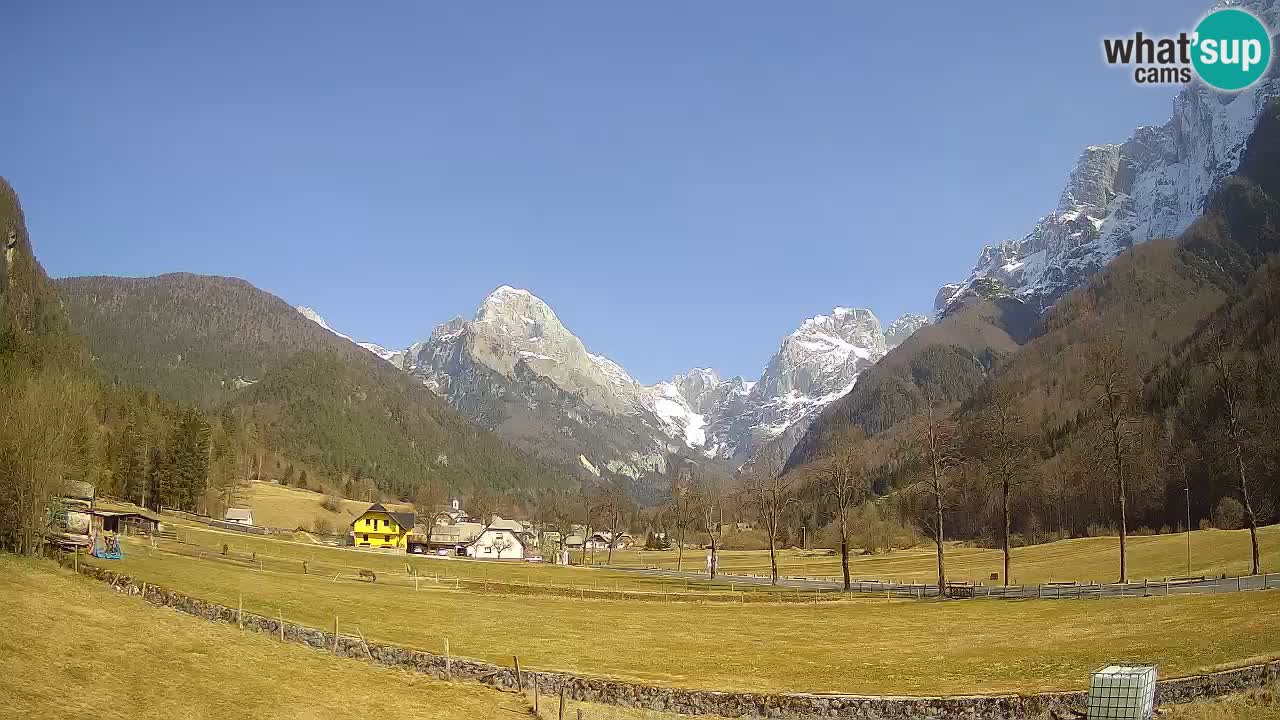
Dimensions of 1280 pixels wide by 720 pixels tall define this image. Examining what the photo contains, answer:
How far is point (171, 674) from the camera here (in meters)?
33.1

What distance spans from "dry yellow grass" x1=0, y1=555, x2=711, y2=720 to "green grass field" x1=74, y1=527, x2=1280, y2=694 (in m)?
5.89

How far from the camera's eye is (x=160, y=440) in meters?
151

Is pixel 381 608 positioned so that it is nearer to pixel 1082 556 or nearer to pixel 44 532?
pixel 44 532

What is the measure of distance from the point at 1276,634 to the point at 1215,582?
30.1 metres

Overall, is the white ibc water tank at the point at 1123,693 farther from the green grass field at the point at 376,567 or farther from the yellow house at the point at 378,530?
the yellow house at the point at 378,530

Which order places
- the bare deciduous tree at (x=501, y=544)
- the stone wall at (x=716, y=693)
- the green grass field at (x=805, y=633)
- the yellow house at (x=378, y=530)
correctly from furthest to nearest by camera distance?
the bare deciduous tree at (x=501, y=544) → the yellow house at (x=378, y=530) → the green grass field at (x=805, y=633) → the stone wall at (x=716, y=693)

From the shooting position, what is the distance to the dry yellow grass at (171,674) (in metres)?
29.1

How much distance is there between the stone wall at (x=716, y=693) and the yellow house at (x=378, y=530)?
142627mm

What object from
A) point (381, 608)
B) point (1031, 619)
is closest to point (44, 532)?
point (381, 608)

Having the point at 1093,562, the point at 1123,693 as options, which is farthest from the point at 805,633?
the point at 1093,562

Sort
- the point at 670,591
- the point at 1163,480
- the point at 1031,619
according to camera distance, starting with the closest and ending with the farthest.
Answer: the point at 1031,619 < the point at 670,591 < the point at 1163,480

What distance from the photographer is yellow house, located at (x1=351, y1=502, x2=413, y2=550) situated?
7274 inches

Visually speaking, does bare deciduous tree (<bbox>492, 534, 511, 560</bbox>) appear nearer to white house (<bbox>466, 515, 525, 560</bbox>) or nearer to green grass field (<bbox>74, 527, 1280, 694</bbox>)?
white house (<bbox>466, 515, 525, 560</bbox>)

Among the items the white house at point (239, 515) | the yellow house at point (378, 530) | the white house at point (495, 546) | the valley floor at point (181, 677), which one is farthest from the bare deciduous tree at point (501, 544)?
the valley floor at point (181, 677)
